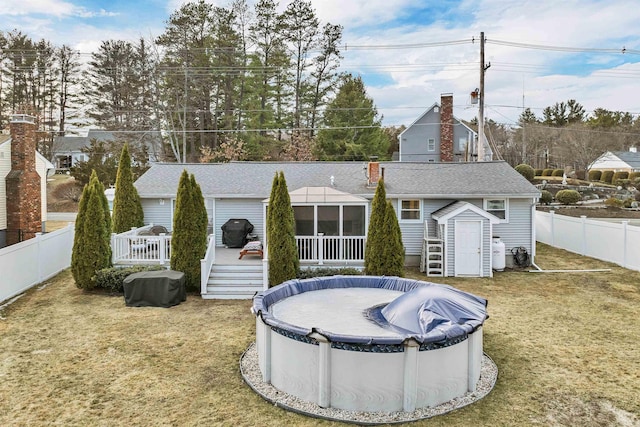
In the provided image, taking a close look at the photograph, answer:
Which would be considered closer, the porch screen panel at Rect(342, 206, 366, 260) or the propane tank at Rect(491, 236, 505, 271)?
the porch screen panel at Rect(342, 206, 366, 260)

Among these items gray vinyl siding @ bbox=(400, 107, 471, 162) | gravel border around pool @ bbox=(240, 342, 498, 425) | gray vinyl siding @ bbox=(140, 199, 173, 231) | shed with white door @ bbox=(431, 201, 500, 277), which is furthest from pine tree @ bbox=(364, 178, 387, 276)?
gray vinyl siding @ bbox=(400, 107, 471, 162)

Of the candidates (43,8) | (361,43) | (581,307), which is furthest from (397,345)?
(361,43)

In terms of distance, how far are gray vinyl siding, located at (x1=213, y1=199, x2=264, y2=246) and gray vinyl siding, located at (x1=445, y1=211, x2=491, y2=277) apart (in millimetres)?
6590

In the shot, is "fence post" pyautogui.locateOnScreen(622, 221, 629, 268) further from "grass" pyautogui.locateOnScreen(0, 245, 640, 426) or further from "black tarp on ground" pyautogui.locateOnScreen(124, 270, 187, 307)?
"black tarp on ground" pyautogui.locateOnScreen(124, 270, 187, 307)

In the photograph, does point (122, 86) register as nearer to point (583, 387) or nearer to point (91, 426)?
point (91, 426)

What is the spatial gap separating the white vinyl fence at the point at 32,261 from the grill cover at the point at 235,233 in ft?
17.3

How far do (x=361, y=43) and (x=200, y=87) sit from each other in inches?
506

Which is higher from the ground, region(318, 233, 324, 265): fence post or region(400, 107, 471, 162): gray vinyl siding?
region(400, 107, 471, 162): gray vinyl siding

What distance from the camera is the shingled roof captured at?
608 inches

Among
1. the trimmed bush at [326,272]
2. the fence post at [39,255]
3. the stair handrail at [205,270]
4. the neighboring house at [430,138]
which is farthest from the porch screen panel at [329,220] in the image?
the neighboring house at [430,138]

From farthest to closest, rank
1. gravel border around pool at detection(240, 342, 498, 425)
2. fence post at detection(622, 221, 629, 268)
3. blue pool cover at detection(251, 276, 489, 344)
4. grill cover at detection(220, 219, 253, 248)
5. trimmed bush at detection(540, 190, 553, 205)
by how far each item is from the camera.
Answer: trimmed bush at detection(540, 190, 553, 205) < grill cover at detection(220, 219, 253, 248) < fence post at detection(622, 221, 629, 268) < blue pool cover at detection(251, 276, 489, 344) < gravel border around pool at detection(240, 342, 498, 425)

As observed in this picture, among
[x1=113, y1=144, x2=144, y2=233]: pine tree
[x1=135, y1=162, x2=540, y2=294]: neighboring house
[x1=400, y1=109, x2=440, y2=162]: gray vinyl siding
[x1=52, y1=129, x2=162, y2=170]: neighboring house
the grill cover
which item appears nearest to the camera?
[x1=135, y1=162, x2=540, y2=294]: neighboring house

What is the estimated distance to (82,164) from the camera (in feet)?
100

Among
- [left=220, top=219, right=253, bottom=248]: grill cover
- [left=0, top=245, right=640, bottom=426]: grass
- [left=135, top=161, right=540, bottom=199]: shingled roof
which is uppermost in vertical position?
[left=135, top=161, right=540, bottom=199]: shingled roof
